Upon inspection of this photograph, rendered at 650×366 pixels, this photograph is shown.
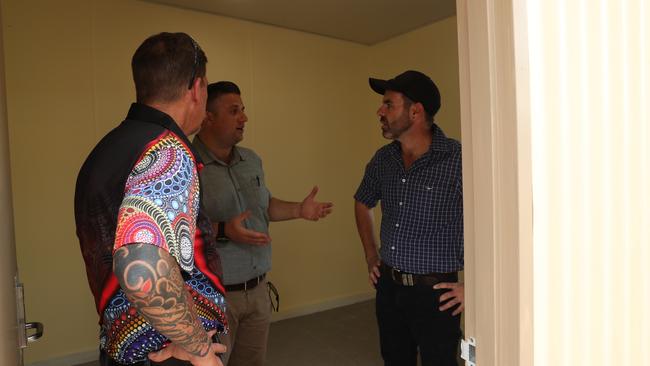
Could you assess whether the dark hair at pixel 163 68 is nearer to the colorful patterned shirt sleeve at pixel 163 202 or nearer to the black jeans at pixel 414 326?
the colorful patterned shirt sleeve at pixel 163 202

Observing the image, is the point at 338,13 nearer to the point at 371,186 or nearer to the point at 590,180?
the point at 371,186

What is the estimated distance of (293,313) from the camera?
14.5 ft

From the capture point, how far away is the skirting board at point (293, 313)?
3.28 metres

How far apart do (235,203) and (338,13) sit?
2.37 meters

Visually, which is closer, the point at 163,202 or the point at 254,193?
the point at 163,202

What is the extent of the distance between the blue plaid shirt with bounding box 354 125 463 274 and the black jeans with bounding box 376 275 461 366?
12 centimetres

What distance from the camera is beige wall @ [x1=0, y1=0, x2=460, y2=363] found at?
3227 millimetres

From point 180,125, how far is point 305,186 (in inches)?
129

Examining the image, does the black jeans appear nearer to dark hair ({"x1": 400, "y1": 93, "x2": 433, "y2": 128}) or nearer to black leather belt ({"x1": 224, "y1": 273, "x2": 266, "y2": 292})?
black leather belt ({"x1": 224, "y1": 273, "x2": 266, "y2": 292})

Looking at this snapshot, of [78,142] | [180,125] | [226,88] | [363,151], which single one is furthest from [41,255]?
[363,151]

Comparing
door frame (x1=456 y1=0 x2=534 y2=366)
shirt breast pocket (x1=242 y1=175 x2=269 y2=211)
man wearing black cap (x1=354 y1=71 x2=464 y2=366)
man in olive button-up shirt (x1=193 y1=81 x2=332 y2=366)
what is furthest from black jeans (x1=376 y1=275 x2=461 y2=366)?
door frame (x1=456 y1=0 x2=534 y2=366)

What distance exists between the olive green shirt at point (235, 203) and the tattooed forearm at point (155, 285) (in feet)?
3.90

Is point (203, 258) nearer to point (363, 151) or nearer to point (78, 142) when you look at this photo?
point (78, 142)

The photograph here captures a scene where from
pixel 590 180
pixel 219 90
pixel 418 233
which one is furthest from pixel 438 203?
pixel 590 180
